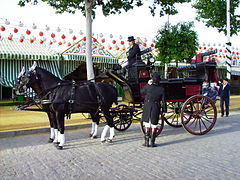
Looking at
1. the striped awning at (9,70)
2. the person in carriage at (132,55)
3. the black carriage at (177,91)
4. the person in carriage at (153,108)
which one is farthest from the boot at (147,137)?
the striped awning at (9,70)

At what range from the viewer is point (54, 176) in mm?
Answer: 4453

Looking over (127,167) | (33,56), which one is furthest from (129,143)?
(33,56)

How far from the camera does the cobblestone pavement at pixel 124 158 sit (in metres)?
4.52

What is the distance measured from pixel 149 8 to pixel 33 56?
21.3 feet

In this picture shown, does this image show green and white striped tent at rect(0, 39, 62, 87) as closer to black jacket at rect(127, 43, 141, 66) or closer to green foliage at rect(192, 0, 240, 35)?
black jacket at rect(127, 43, 141, 66)

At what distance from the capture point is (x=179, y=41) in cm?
1273

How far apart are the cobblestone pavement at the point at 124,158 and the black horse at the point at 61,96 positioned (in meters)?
0.57

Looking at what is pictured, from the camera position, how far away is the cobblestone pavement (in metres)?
4.52

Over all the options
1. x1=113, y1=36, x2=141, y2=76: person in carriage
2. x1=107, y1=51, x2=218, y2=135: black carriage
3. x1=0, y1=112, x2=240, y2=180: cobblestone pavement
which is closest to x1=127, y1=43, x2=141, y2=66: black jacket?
x1=113, y1=36, x2=141, y2=76: person in carriage

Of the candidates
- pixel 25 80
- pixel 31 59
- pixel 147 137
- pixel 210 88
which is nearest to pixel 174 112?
pixel 210 88

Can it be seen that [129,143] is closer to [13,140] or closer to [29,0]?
[13,140]

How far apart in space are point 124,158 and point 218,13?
14.7m

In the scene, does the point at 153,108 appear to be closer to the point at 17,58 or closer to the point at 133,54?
the point at 133,54

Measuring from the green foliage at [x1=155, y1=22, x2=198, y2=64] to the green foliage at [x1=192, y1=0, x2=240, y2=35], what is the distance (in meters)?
5.52
